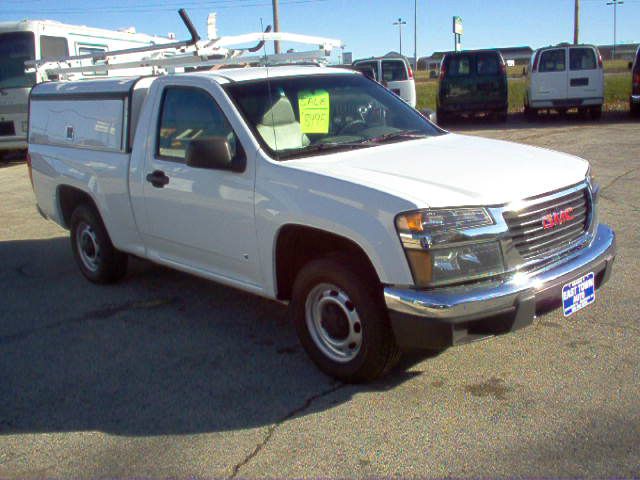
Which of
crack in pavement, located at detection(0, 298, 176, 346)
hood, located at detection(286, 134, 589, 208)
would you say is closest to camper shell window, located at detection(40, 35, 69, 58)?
crack in pavement, located at detection(0, 298, 176, 346)

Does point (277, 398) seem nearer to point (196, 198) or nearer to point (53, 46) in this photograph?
point (196, 198)

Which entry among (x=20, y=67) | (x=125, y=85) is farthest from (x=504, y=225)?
(x=20, y=67)

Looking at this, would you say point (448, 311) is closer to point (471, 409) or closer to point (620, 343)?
point (471, 409)

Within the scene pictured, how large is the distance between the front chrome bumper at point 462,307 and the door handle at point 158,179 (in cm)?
215

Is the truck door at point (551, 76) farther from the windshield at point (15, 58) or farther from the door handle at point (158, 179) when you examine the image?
the door handle at point (158, 179)

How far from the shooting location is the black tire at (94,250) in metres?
6.41

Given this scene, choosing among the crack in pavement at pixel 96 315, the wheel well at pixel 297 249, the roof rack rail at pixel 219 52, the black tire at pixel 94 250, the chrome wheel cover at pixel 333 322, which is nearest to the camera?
the chrome wheel cover at pixel 333 322

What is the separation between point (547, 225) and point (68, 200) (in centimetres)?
473

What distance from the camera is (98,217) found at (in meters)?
6.41

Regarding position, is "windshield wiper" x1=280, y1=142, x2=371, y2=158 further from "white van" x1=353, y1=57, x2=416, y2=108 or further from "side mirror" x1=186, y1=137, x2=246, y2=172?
"white van" x1=353, y1=57, x2=416, y2=108

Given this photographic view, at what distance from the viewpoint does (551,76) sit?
18.2 meters

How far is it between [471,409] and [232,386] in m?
1.42

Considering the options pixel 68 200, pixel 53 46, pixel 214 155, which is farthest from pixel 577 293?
pixel 53 46

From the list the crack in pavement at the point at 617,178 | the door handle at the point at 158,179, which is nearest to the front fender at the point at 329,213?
the door handle at the point at 158,179
